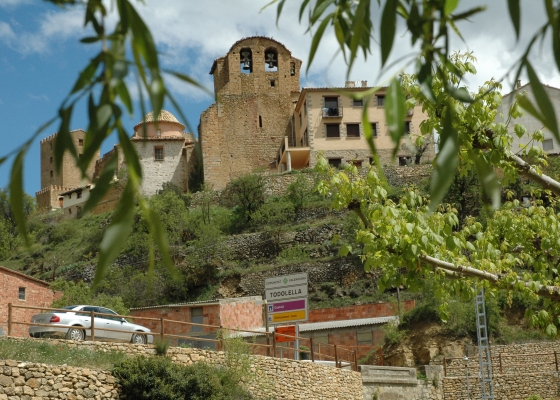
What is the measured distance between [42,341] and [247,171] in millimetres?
39026

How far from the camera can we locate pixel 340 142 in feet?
167

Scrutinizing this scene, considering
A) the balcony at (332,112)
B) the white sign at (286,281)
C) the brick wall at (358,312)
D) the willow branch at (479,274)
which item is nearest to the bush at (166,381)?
Result: the white sign at (286,281)

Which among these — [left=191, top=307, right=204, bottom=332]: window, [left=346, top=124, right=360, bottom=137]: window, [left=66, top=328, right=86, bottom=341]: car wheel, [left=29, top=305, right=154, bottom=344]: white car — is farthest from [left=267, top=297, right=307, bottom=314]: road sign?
[left=346, top=124, right=360, bottom=137]: window

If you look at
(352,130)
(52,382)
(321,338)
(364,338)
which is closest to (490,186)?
(52,382)

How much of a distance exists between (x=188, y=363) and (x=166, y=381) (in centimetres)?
171

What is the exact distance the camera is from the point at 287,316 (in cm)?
2361

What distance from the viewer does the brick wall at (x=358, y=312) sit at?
3167 cm

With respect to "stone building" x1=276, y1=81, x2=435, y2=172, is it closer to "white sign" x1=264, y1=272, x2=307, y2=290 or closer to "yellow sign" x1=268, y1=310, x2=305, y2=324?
"white sign" x1=264, y1=272, x2=307, y2=290

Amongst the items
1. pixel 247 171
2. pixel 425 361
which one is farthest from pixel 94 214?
pixel 425 361

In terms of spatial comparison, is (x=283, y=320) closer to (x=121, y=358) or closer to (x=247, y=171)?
(x=121, y=358)

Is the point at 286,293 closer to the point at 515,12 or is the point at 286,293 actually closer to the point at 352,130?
the point at 515,12

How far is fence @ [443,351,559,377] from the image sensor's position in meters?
25.5

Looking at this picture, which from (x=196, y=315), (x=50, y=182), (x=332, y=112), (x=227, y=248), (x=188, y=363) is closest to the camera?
(x=188, y=363)

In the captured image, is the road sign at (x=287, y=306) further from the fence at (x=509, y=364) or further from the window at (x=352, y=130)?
the window at (x=352, y=130)
